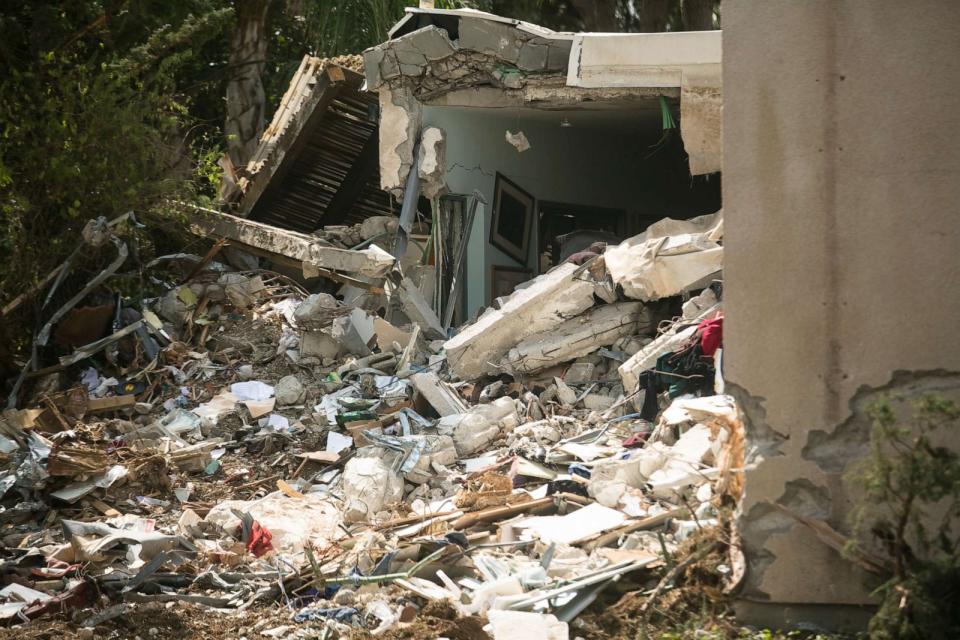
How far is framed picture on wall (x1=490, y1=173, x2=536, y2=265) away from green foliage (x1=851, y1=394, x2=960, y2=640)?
24.4ft

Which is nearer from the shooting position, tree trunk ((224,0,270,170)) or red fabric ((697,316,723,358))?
red fabric ((697,316,723,358))

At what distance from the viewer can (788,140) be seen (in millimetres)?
4312

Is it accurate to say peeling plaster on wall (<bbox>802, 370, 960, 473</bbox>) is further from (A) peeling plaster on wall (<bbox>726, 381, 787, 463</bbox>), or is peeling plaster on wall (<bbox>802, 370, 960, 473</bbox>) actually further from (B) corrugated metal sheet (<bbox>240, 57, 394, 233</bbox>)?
(B) corrugated metal sheet (<bbox>240, 57, 394, 233</bbox>)

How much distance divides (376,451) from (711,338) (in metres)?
2.54

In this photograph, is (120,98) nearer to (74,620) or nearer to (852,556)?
(74,620)

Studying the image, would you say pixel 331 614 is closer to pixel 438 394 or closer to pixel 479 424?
pixel 479 424

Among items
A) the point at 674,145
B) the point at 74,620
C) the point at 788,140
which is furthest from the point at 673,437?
the point at 674,145

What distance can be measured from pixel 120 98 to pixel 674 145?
728cm

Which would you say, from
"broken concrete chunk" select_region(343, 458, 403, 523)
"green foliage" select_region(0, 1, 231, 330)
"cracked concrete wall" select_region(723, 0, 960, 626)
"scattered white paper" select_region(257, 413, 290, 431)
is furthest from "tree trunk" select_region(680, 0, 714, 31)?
"cracked concrete wall" select_region(723, 0, 960, 626)

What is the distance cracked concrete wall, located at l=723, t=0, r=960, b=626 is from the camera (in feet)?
13.6

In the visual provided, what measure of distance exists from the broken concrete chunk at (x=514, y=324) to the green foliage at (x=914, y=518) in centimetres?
462

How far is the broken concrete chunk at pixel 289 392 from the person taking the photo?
9.04m

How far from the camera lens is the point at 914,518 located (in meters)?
3.85

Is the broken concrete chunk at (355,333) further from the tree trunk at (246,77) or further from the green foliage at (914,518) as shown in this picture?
the green foliage at (914,518)
